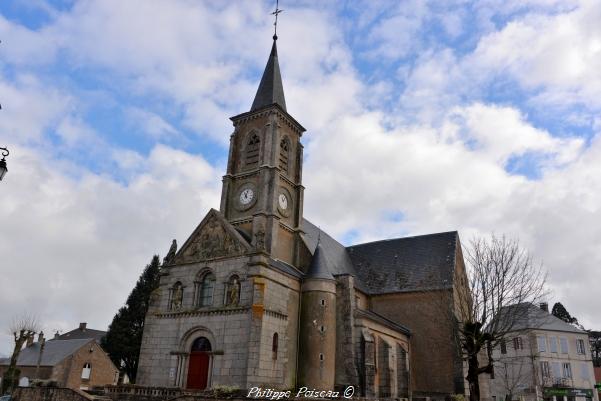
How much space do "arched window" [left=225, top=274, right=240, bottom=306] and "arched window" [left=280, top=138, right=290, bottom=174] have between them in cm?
916

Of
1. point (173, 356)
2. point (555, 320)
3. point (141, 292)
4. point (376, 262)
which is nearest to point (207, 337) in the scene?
point (173, 356)

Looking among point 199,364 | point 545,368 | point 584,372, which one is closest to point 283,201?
point 199,364

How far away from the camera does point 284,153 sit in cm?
3184

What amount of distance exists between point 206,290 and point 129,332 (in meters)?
21.0

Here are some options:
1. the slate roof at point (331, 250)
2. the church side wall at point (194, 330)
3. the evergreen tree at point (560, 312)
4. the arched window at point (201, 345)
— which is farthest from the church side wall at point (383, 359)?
the evergreen tree at point (560, 312)

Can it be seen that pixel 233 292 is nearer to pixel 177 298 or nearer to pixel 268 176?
pixel 177 298

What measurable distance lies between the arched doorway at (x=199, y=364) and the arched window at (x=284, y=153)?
1225 cm

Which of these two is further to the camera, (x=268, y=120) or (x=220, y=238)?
(x=268, y=120)

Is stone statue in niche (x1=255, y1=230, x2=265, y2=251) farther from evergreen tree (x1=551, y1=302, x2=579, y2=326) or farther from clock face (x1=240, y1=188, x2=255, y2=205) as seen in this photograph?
evergreen tree (x1=551, y1=302, x2=579, y2=326)

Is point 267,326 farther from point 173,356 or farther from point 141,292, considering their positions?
point 141,292

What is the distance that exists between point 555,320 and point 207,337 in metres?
35.4

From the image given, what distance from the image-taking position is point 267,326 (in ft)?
76.9

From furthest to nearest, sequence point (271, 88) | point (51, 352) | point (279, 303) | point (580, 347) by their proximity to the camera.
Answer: point (51, 352) < point (580, 347) < point (271, 88) < point (279, 303)

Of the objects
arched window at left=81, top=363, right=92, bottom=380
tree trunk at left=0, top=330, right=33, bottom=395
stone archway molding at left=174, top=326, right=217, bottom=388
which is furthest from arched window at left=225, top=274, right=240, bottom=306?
arched window at left=81, top=363, right=92, bottom=380
